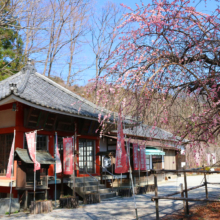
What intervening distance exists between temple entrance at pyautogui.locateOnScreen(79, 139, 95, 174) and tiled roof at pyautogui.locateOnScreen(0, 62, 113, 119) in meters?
1.89

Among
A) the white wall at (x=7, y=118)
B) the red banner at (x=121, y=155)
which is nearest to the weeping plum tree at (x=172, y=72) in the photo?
the red banner at (x=121, y=155)

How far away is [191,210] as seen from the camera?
27.9 ft

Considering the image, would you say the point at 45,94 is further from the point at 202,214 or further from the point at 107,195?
the point at 202,214

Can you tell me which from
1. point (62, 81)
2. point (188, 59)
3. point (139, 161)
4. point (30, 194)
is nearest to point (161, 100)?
point (188, 59)

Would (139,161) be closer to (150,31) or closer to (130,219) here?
(130,219)

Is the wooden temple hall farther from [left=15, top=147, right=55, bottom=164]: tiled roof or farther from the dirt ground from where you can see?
the dirt ground

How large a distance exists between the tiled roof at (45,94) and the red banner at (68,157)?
4.24ft

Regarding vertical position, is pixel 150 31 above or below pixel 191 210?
above

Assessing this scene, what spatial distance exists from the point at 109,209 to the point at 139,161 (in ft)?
19.7

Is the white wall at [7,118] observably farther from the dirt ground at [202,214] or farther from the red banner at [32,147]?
the dirt ground at [202,214]

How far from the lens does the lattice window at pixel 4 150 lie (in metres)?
11.3

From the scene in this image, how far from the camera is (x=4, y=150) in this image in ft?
37.8

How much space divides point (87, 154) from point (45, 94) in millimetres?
4077

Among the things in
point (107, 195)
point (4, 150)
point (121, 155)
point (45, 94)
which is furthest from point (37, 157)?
point (107, 195)
